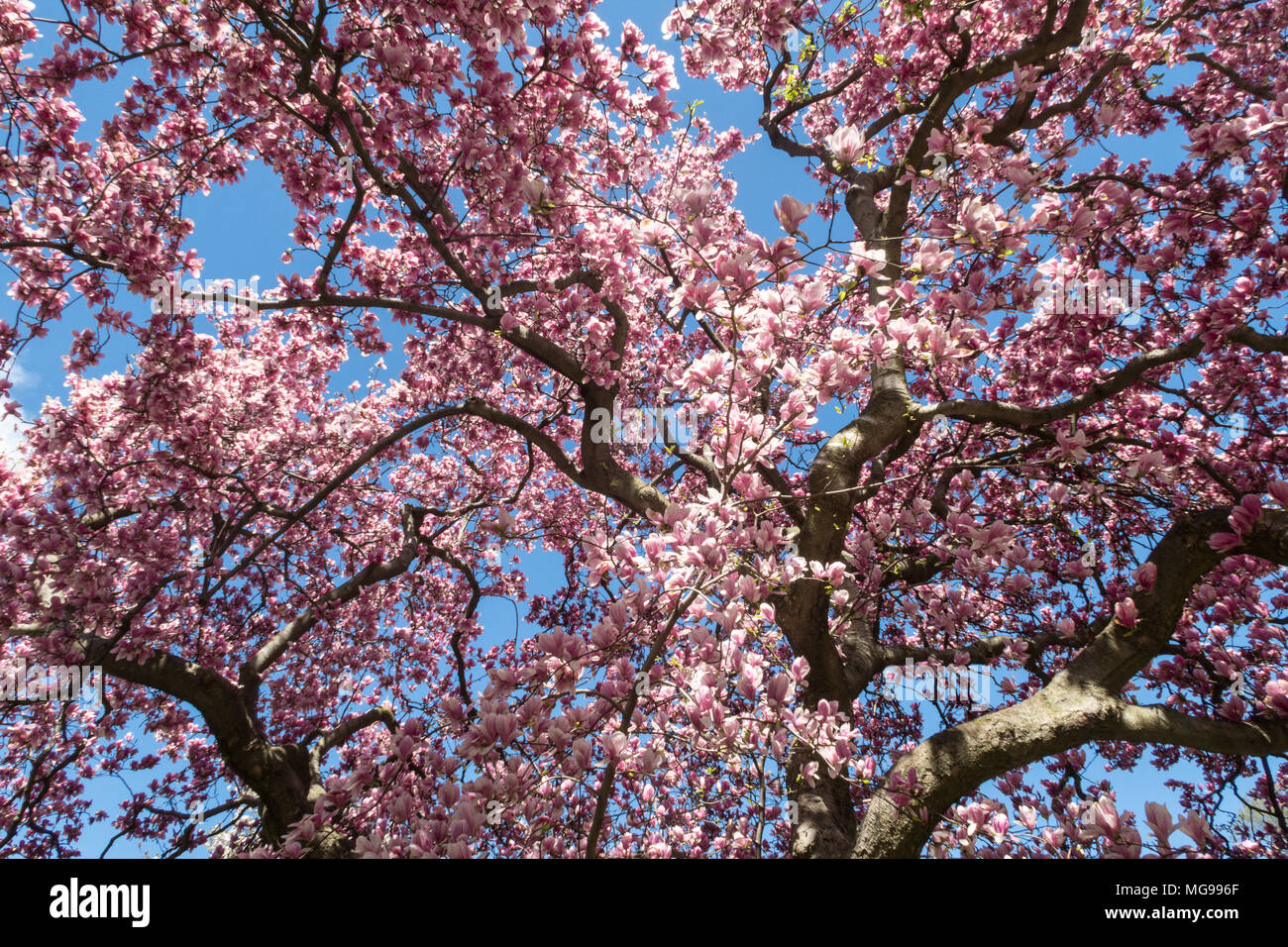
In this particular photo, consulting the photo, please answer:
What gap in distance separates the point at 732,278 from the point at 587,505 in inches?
224

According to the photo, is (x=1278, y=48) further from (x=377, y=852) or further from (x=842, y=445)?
(x=377, y=852)

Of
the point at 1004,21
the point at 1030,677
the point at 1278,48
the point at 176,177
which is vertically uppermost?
the point at 1004,21

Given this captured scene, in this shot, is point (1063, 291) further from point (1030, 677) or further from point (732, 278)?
point (1030, 677)

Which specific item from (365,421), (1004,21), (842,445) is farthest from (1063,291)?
(365,421)

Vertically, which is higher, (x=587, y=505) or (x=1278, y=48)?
(x=1278, y=48)

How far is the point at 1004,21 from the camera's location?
16.4 feet

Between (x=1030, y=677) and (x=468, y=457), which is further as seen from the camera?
(x=468, y=457)

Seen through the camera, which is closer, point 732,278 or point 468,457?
point 732,278

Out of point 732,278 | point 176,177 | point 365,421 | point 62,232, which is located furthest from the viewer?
point 365,421

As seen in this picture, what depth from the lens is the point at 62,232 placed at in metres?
3.65
